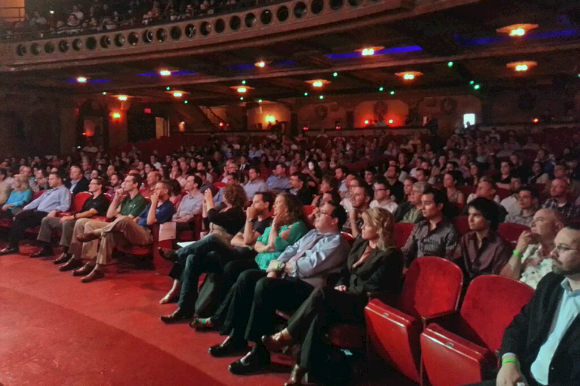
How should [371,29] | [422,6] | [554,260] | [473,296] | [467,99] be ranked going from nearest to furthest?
[554,260]
[473,296]
[422,6]
[371,29]
[467,99]

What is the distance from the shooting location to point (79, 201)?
611cm

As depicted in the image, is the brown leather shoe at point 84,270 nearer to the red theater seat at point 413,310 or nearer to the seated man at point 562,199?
the red theater seat at point 413,310

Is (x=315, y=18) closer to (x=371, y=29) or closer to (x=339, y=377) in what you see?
(x=371, y=29)

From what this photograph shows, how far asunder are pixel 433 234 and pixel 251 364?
1.54 metres

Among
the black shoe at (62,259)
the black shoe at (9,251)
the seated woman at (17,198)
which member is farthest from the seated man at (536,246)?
the seated woman at (17,198)

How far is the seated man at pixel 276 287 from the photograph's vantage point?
2930 mm

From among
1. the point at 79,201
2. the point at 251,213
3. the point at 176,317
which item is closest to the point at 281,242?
the point at 251,213

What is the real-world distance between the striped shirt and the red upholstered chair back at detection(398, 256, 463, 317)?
0.55 m

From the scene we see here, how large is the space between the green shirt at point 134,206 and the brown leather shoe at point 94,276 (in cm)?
71

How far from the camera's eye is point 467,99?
17078 mm

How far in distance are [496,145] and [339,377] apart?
8.76 meters

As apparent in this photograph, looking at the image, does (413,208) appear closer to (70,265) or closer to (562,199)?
(562,199)

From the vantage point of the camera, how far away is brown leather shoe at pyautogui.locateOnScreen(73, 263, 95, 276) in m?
4.98

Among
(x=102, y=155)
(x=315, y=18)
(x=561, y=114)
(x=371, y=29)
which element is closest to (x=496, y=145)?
(x=371, y=29)
